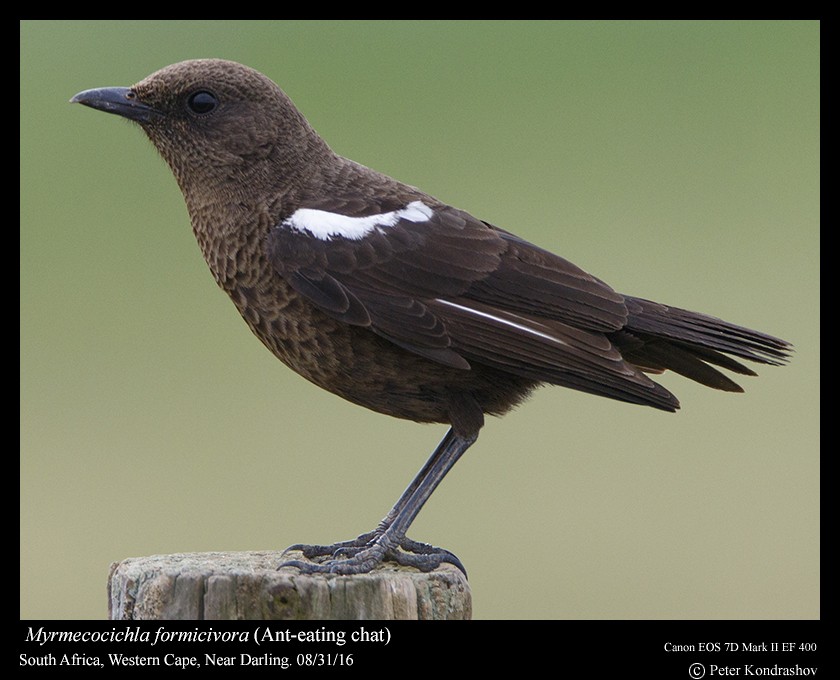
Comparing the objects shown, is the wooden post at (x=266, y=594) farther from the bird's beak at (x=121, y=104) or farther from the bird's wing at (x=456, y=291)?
the bird's beak at (x=121, y=104)

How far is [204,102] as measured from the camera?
17.3ft

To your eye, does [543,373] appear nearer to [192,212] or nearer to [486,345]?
[486,345]

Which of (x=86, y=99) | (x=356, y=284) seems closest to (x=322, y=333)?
(x=356, y=284)

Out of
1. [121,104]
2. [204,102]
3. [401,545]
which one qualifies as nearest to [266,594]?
[401,545]

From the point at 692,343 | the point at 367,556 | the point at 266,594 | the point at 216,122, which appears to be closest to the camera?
the point at 266,594

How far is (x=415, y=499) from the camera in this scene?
16.5ft

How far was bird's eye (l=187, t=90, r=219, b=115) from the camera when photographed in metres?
5.28

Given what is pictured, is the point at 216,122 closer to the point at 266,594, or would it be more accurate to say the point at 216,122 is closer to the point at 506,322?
the point at 506,322

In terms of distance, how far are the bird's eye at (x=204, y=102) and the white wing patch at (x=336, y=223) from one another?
2.43 feet

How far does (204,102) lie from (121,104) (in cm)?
43

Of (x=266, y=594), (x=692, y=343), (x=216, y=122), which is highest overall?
(x=216, y=122)

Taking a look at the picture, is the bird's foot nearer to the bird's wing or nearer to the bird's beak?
the bird's wing

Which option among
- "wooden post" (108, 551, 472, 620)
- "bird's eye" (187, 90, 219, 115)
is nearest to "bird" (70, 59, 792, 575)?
"bird's eye" (187, 90, 219, 115)
